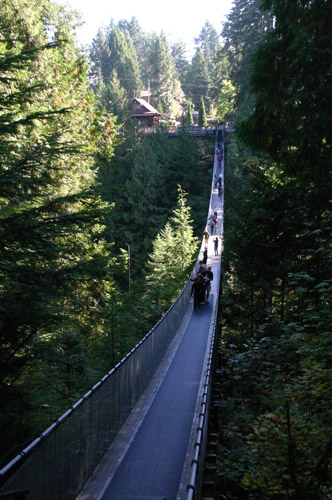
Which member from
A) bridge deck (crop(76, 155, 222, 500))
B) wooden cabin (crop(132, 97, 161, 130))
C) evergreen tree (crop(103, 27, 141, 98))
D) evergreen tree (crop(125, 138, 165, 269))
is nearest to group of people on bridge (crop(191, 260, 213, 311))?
bridge deck (crop(76, 155, 222, 500))

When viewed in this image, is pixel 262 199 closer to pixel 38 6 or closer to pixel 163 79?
pixel 38 6

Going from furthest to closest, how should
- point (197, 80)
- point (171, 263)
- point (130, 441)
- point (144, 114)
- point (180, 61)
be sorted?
point (180, 61) → point (197, 80) → point (144, 114) → point (171, 263) → point (130, 441)

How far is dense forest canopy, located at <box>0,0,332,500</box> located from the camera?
749cm

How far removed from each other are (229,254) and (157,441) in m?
11.2

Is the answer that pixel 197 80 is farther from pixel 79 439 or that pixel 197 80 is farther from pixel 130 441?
pixel 79 439

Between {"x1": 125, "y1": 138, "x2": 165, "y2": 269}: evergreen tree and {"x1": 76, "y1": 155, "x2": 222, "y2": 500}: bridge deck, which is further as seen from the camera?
{"x1": 125, "y1": 138, "x2": 165, "y2": 269}: evergreen tree

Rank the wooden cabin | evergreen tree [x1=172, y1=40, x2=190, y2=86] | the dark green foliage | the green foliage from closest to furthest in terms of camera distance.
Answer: the dark green foliage → the green foliage → the wooden cabin → evergreen tree [x1=172, y1=40, x2=190, y2=86]

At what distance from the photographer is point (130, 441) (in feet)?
24.7

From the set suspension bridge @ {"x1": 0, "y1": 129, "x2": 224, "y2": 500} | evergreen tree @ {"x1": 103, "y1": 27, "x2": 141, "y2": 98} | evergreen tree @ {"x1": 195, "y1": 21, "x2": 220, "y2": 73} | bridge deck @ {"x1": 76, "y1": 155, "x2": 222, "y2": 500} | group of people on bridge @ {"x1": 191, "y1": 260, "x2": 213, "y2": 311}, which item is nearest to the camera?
suspension bridge @ {"x1": 0, "y1": 129, "x2": 224, "y2": 500}

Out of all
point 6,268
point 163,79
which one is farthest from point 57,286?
point 163,79

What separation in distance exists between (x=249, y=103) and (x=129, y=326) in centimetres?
3332

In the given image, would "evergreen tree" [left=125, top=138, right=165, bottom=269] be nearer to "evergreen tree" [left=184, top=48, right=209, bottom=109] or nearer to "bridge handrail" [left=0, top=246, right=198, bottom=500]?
"bridge handrail" [left=0, top=246, right=198, bottom=500]

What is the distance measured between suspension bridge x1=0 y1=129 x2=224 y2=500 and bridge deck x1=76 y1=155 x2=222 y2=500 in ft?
0.04

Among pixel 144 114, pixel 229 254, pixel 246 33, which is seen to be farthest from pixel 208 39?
pixel 229 254
